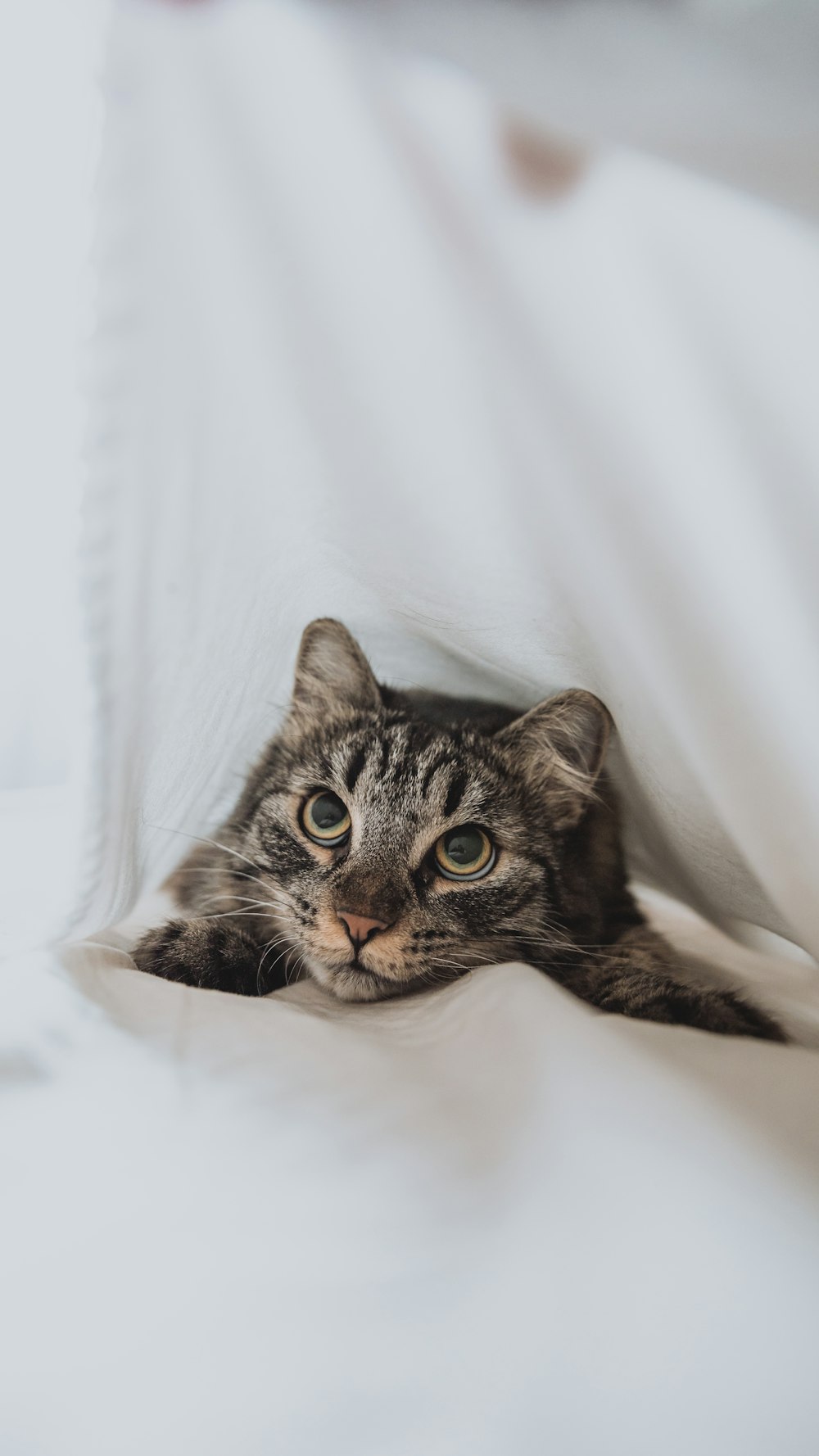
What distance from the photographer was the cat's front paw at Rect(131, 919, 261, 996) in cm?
100

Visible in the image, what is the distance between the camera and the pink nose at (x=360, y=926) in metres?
1.07

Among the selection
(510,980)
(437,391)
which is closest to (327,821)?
(510,980)

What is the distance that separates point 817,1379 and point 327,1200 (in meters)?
0.31

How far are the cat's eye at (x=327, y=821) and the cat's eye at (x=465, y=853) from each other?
137mm

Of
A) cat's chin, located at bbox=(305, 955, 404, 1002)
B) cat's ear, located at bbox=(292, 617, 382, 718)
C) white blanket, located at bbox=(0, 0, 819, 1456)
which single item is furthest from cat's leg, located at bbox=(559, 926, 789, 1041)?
cat's ear, located at bbox=(292, 617, 382, 718)

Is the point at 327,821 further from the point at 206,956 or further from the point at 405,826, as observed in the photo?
the point at 206,956

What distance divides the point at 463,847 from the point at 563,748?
0.20m

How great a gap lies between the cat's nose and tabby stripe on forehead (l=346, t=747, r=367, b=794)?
0.73 feet

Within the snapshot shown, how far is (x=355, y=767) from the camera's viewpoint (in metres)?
1.26

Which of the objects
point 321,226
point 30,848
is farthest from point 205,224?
point 30,848

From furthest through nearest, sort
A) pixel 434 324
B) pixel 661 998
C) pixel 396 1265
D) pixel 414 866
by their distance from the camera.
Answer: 1. pixel 414 866
2. pixel 661 998
3. pixel 434 324
4. pixel 396 1265

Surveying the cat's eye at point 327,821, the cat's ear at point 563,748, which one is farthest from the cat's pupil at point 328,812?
the cat's ear at point 563,748

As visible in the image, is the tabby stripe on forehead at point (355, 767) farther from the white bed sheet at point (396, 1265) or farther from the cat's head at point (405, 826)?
the white bed sheet at point (396, 1265)

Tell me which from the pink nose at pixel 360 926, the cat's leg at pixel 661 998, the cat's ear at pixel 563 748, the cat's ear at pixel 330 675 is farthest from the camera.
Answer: the cat's ear at pixel 330 675
